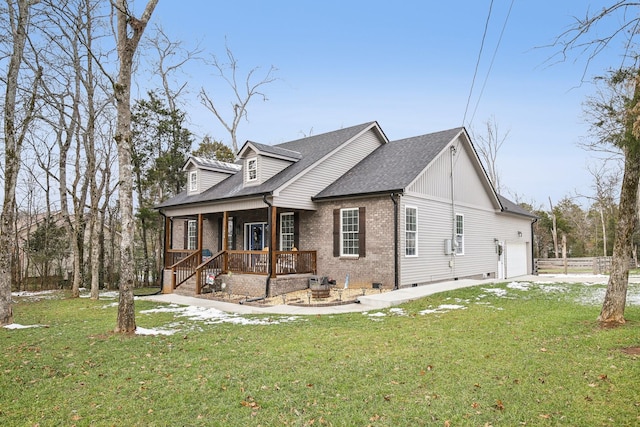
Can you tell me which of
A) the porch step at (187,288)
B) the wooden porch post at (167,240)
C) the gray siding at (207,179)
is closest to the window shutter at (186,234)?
the wooden porch post at (167,240)

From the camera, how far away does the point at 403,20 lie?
14.0 metres

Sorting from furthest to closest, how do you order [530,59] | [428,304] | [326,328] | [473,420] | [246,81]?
[246,81], [428,304], [326,328], [530,59], [473,420]

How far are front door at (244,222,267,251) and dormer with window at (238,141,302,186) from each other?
8.52 feet

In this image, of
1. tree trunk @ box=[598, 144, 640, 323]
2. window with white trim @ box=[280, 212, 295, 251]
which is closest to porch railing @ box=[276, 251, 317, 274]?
window with white trim @ box=[280, 212, 295, 251]

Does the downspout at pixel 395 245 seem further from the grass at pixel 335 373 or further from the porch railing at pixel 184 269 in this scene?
the porch railing at pixel 184 269

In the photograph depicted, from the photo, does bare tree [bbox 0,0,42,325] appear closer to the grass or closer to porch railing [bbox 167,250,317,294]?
the grass

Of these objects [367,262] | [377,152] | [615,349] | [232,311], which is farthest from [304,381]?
[377,152]

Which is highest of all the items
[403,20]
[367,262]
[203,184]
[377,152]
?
[403,20]

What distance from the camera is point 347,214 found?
48.9 feet

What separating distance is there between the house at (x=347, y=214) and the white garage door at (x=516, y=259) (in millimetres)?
1140

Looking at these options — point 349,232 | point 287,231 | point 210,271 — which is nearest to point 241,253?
point 210,271

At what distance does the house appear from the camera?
14102mm

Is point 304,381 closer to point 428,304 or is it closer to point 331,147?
point 428,304

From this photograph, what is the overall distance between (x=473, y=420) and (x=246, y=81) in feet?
99.8
